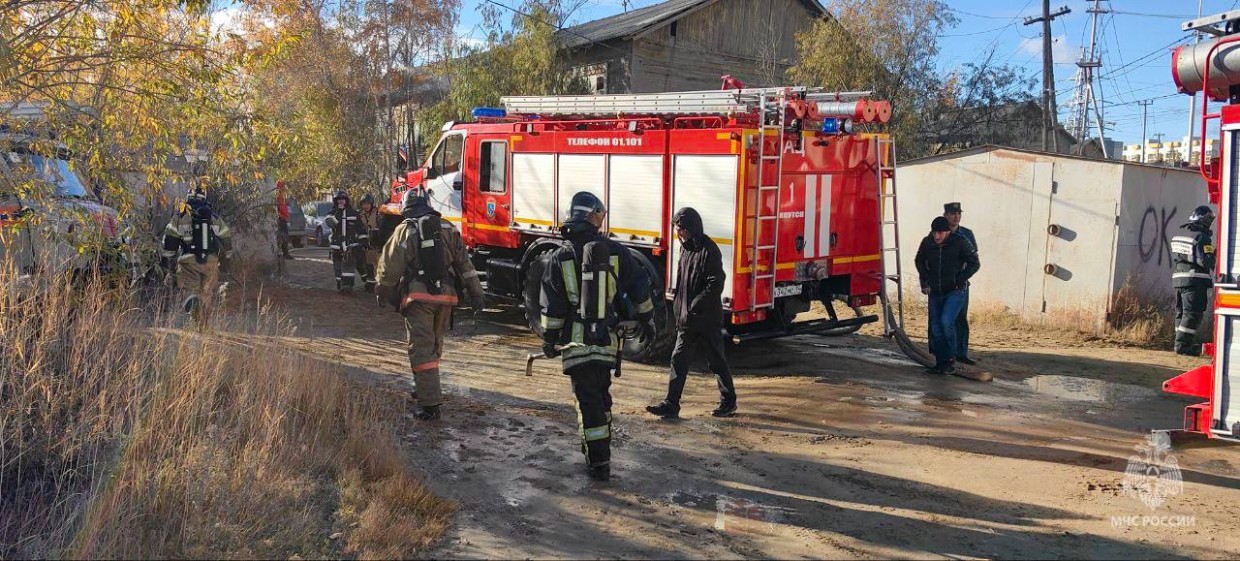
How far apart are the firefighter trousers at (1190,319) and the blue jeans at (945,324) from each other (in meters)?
2.97

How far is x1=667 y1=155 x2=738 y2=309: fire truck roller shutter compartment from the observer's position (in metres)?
7.88

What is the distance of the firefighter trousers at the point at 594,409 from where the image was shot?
5.16m

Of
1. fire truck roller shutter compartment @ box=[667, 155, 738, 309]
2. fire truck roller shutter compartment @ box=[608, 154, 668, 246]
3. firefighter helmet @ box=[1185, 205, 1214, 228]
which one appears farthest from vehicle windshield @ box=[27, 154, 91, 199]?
firefighter helmet @ box=[1185, 205, 1214, 228]

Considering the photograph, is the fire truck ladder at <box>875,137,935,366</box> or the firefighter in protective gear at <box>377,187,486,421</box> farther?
the fire truck ladder at <box>875,137,935,366</box>

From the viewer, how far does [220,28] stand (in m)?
6.02

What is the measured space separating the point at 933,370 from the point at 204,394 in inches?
250

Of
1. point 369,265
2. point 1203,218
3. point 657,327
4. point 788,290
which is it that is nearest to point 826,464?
point 788,290

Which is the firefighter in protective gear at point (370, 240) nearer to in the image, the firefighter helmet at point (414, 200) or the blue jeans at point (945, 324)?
the firefighter helmet at point (414, 200)

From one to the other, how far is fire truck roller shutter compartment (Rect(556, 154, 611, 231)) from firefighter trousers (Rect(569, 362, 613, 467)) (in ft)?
12.8

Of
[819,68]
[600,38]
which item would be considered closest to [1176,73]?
[819,68]

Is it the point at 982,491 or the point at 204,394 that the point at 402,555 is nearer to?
the point at 204,394

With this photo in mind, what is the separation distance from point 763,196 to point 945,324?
2.15 metres

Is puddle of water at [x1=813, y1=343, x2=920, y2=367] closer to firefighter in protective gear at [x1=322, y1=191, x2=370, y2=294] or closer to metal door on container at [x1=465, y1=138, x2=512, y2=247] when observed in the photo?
metal door on container at [x1=465, y1=138, x2=512, y2=247]

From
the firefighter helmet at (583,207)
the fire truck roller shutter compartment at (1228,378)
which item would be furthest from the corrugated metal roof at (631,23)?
the fire truck roller shutter compartment at (1228,378)
